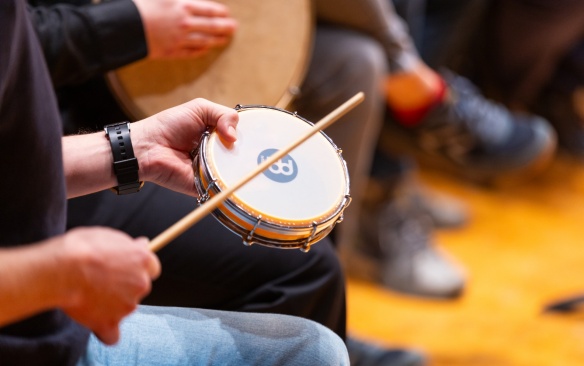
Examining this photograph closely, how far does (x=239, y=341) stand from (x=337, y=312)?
0.71 ft

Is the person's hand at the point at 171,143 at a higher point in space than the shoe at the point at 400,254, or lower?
higher

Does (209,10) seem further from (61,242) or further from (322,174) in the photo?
(61,242)

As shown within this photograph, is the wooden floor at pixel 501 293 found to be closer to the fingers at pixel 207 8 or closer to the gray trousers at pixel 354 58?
the gray trousers at pixel 354 58

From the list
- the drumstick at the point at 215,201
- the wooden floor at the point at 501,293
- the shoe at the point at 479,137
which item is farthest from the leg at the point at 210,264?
the shoe at the point at 479,137

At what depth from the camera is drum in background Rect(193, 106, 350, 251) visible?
0.60 m

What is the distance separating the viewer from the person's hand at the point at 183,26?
2.85 feet

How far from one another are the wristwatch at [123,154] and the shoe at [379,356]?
2.03 feet

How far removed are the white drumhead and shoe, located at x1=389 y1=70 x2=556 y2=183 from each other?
93 cm

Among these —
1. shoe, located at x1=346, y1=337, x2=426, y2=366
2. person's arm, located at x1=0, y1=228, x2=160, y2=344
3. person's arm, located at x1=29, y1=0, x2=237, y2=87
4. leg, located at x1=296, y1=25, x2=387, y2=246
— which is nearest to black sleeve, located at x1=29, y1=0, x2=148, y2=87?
person's arm, located at x1=29, y1=0, x2=237, y2=87

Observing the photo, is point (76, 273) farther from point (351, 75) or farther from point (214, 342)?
point (351, 75)

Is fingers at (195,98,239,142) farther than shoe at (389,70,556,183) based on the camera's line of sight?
No

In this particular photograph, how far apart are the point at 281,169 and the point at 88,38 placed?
0.35m

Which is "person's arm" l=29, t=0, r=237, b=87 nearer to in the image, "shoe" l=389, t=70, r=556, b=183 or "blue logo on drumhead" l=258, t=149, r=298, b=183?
"blue logo on drumhead" l=258, t=149, r=298, b=183

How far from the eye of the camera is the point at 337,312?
858 mm
